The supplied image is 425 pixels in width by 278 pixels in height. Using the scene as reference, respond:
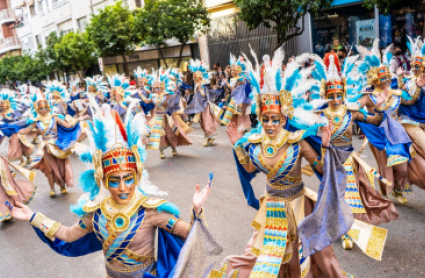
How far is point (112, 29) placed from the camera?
721 inches

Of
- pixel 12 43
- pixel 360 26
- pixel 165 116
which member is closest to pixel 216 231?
pixel 165 116

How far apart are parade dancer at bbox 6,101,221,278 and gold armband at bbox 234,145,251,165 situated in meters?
1.08

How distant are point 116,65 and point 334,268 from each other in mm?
26915

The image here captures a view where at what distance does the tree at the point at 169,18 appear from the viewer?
16.7m

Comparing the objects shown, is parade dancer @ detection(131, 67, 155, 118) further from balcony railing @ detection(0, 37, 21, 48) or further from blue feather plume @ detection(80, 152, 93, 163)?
balcony railing @ detection(0, 37, 21, 48)

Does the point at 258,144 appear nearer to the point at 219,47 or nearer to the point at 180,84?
the point at 180,84

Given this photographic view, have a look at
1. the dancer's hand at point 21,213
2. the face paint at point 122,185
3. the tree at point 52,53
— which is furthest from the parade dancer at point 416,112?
the tree at point 52,53

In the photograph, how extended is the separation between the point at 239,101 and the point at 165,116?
1.89 metres

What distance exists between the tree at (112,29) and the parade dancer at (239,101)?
10.2 meters

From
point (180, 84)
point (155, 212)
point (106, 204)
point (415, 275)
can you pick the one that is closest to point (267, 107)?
point (155, 212)

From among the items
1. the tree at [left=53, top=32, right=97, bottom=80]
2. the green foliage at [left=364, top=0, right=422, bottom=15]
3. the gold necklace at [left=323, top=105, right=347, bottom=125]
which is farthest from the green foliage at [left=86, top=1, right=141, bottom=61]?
the gold necklace at [left=323, top=105, right=347, bottom=125]

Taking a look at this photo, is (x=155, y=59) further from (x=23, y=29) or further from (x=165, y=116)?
(x=23, y=29)

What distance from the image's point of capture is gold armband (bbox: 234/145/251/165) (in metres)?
3.66

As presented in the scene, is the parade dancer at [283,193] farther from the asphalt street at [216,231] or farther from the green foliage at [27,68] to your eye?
the green foliage at [27,68]
